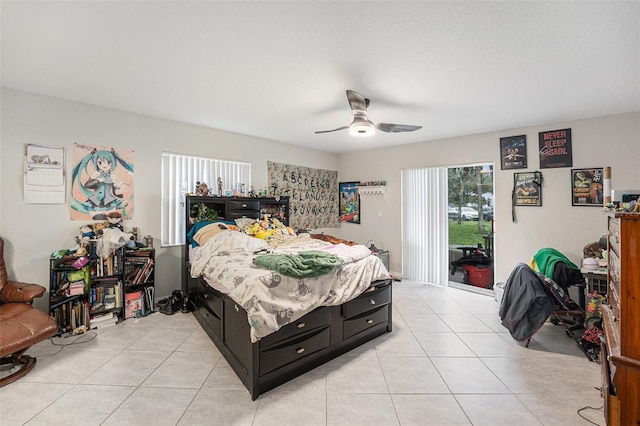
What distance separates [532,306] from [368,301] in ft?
5.51

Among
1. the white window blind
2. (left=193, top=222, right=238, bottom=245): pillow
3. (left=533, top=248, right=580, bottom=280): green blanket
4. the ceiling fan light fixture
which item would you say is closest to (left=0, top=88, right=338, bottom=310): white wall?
(left=193, top=222, right=238, bottom=245): pillow

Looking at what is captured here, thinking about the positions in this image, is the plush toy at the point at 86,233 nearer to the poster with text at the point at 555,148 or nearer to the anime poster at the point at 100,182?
the anime poster at the point at 100,182

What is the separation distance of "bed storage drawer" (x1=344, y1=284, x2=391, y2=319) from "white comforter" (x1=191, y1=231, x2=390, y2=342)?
0.13 metres

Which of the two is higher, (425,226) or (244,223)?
(244,223)

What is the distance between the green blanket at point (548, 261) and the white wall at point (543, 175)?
0.51 meters

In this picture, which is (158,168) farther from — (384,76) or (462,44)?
(462,44)

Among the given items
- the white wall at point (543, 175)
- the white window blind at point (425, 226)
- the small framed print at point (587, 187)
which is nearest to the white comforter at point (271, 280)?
the white window blind at point (425, 226)

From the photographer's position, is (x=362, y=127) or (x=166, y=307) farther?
(x=166, y=307)

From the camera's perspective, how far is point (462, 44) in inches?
77.8

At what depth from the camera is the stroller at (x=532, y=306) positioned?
270 cm

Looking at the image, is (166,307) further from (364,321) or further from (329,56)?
(329,56)

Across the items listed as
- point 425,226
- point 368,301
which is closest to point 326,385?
point 368,301

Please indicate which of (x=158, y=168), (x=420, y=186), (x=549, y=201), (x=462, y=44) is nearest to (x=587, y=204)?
(x=549, y=201)

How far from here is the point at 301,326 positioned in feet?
7.29
